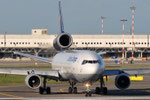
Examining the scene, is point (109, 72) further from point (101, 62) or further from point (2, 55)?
point (2, 55)

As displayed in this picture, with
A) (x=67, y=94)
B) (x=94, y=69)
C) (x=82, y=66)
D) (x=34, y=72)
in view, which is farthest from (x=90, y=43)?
(x=94, y=69)

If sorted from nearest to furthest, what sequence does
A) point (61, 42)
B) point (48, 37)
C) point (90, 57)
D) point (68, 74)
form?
point (90, 57) → point (68, 74) → point (61, 42) → point (48, 37)

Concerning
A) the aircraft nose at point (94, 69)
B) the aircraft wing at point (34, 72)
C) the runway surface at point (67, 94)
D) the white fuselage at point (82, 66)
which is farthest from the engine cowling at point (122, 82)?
the aircraft wing at point (34, 72)

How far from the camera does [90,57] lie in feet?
116

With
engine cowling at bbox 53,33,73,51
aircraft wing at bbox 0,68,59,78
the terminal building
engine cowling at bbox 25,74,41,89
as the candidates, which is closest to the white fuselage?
aircraft wing at bbox 0,68,59,78

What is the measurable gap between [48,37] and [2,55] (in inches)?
828

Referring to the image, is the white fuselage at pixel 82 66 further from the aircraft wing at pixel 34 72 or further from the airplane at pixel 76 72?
the aircraft wing at pixel 34 72

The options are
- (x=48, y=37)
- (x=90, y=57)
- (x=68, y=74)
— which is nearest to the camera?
(x=90, y=57)

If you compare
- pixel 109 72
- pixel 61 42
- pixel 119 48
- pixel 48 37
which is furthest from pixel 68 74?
pixel 119 48

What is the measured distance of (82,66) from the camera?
35.0 m

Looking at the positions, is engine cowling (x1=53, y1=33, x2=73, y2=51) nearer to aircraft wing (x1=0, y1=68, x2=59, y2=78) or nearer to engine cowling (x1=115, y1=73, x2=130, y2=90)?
aircraft wing (x1=0, y1=68, x2=59, y2=78)

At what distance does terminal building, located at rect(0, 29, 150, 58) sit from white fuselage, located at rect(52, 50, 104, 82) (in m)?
131

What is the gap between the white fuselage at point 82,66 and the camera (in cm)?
3428

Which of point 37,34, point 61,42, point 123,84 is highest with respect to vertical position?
point 37,34
